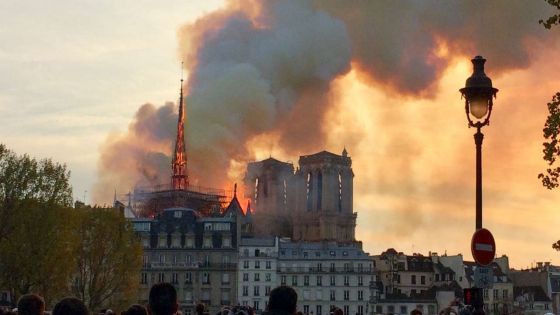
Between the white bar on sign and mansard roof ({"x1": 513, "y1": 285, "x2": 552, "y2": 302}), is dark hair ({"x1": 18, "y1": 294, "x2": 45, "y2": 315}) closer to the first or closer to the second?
the white bar on sign

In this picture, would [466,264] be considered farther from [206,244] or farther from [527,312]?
[206,244]

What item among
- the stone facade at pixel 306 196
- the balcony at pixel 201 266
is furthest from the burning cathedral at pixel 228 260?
the stone facade at pixel 306 196

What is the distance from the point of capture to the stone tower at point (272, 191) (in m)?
163

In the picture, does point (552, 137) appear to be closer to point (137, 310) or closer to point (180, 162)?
point (137, 310)

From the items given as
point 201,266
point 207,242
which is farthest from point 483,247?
point 207,242

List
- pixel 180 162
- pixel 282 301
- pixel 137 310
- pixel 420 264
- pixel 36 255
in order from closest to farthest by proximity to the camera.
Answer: pixel 282 301, pixel 137 310, pixel 36 255, pixel 420 264, pixel 180 162

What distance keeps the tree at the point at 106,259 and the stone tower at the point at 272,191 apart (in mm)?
65361

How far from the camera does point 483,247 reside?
768 inches

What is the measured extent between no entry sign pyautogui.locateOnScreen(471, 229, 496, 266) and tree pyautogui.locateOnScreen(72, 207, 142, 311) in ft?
244

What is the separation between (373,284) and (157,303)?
116 meters

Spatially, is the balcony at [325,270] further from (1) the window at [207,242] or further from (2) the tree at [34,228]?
(2) the tree at [34,228]

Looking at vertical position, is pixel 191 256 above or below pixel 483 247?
above

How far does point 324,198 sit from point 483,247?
14434cm

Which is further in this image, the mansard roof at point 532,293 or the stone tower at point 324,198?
the stone tower at point 324,198
